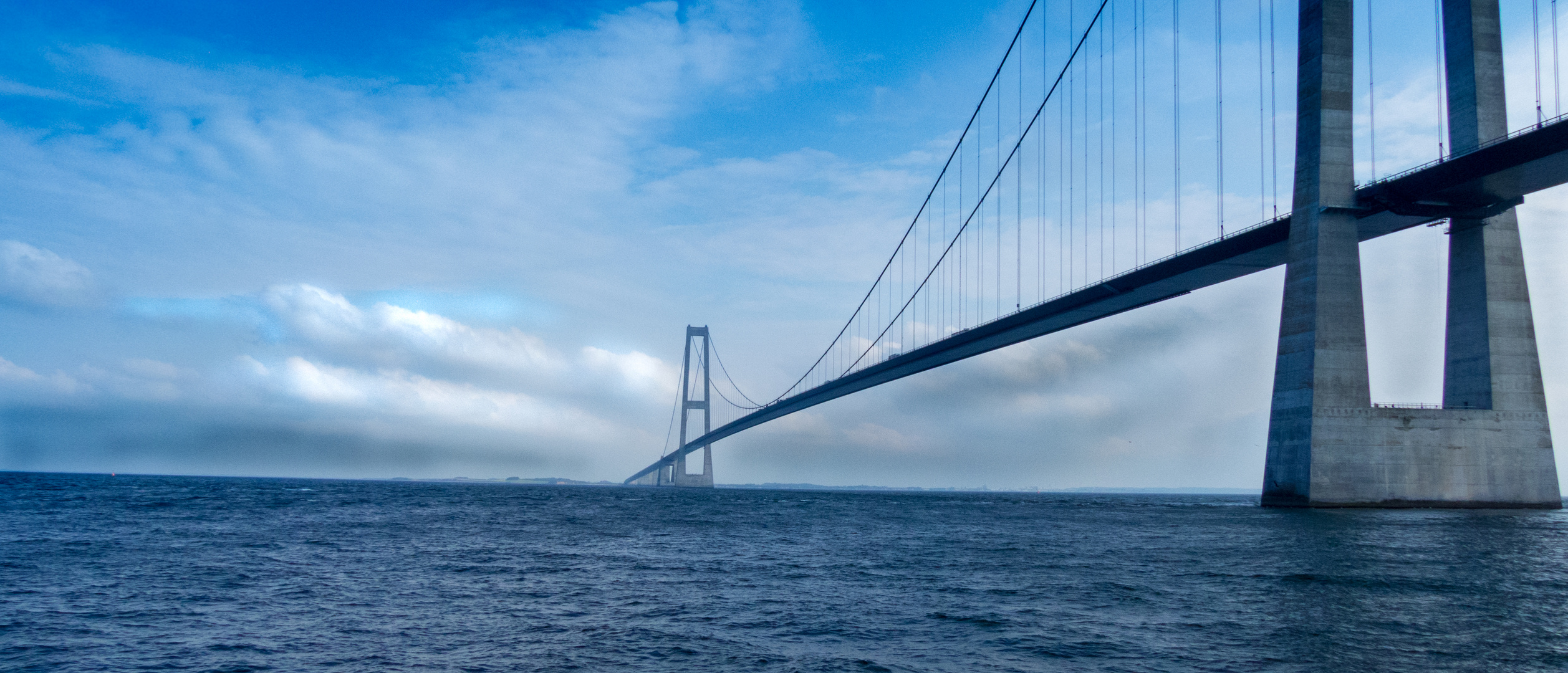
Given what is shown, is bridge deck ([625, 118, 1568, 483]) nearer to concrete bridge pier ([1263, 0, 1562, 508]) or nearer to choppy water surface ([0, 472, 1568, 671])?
concrete bridge pier ([1263, 0, 1562, 508])

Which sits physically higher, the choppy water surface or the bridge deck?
the bridge deck

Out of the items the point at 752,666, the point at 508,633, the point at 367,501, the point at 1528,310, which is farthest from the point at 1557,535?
the point at 367,501

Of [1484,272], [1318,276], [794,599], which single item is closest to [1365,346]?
[1318,276]

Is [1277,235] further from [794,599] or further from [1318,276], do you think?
[794,599]

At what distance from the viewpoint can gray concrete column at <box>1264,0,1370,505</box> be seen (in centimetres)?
3328

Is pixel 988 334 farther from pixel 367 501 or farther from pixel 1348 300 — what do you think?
pixel 367 501

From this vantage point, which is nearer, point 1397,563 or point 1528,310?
point 1397,563

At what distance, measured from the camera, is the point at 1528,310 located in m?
35.7

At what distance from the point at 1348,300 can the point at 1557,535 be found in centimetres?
1187

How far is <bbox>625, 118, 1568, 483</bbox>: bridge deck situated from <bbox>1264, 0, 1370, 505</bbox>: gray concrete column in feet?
4.33

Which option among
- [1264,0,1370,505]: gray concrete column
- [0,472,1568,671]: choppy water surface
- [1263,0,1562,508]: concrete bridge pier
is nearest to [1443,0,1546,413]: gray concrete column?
[1263,0,1562,508]: concrete bridge pier

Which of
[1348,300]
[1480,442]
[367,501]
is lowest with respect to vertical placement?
[367,501]

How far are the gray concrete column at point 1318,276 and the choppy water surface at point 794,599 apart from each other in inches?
276

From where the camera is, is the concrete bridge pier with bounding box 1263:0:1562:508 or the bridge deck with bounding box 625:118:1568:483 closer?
the bridge deck with bounding box 625:118:1568:483
